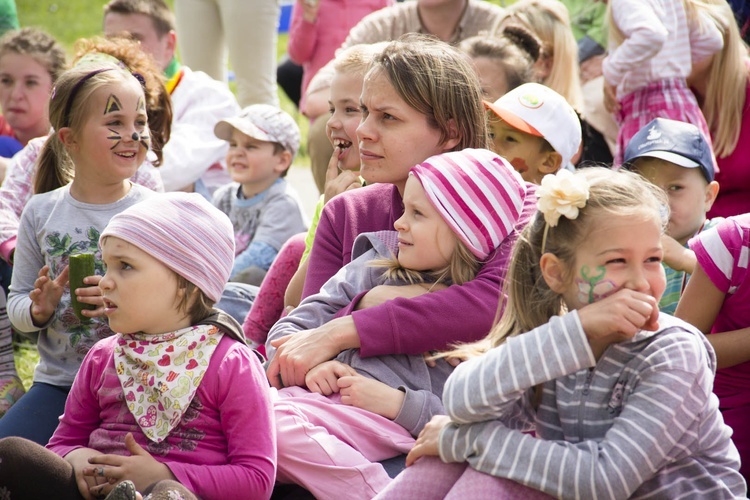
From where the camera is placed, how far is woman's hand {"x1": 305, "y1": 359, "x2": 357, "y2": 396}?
2.75 meters

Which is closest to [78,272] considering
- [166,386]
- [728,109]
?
[166,386]

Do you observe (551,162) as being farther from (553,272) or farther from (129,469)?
(129,469)

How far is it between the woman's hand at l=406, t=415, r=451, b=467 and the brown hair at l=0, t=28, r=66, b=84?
12.4ft

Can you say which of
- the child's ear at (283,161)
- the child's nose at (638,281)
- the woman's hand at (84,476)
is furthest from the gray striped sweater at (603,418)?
the child's ear at (283,161)

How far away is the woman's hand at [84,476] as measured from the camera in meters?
2.51

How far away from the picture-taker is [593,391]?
2.22 m

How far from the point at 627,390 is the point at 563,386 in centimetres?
16

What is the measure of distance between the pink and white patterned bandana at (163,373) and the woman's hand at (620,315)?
3.44ft

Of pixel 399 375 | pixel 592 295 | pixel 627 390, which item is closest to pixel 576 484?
pixel 627 390

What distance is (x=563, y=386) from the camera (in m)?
2.27

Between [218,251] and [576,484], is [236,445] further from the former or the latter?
[576,484]

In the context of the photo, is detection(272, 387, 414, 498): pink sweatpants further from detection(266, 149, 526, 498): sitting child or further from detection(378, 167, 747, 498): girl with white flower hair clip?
detection(378, 167, 747, 498): girl with white flower hair clip

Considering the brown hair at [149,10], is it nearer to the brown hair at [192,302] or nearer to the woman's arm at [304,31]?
the woman's arm at [304,31]

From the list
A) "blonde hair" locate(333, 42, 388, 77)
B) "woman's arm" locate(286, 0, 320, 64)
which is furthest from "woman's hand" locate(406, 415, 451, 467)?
"woman's arm" locate(286, 0, 320, 64)
